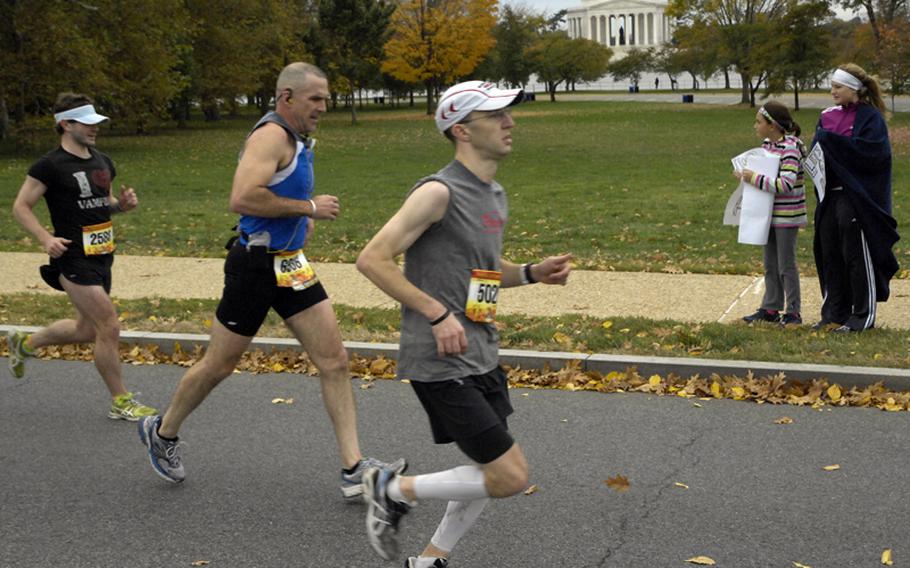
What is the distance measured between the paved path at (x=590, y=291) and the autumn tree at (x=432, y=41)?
5792cm

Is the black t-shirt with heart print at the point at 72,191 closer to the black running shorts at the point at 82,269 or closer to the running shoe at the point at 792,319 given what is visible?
the black running shorts at the point at 82,269

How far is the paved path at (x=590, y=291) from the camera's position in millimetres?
9797

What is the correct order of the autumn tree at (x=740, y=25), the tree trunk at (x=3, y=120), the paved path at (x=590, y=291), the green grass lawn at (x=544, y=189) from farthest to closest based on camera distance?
1. the autumn tree at (x=740, y=25)
2. the tree trunk at (x=3, y=120)
3. the green grass lawn at (x=544, y=189)
4. the paved path at (x=590, y=291)

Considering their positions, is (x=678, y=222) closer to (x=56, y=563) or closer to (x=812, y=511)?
(x=812, y=511)

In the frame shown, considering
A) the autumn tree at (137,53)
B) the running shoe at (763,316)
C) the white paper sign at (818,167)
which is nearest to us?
the white paper sign at (818,167)

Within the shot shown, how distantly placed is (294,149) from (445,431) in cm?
168

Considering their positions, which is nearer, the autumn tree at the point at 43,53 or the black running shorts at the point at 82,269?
the black running shorts at the point at 82,269

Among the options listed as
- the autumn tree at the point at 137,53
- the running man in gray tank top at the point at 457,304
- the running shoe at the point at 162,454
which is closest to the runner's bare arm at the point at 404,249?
the running man in gray tank top at the point at 457,304

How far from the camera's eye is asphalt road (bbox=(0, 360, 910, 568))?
194 inches

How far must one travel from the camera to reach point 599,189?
→ 2166 cm

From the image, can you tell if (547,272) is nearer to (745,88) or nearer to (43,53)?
(43,53)

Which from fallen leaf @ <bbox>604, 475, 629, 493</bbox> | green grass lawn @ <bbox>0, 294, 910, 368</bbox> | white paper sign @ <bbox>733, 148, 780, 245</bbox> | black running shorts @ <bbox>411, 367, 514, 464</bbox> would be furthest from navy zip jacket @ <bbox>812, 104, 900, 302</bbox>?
black running shorts @ <bbox>411, 367, 514, 464</bbox>

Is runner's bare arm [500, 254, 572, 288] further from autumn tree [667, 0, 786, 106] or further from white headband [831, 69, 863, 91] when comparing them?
autumn tree [667, 0, 786, 106]

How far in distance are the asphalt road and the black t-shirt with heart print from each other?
1137 mm
